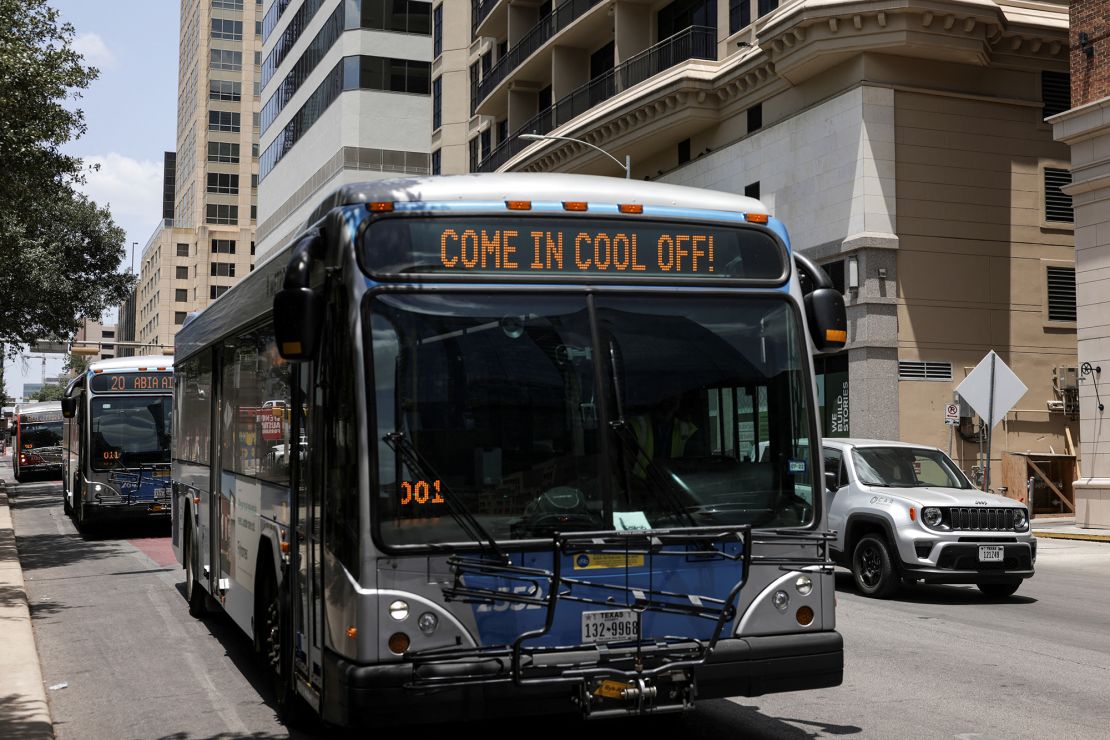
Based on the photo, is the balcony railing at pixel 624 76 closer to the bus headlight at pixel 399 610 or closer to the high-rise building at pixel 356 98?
the high-rise building at pixel 356 98

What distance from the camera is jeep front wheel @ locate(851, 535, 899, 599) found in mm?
13672

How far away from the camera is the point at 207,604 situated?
1255 centimetres

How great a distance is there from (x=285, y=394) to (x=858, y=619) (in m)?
6.76

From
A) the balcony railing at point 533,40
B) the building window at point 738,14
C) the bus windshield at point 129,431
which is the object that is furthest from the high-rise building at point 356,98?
the bus windshield at point 129,431

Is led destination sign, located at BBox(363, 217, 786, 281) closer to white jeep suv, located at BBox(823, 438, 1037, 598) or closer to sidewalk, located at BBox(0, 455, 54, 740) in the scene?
sidewalk, located at BBox(0, 455, 54, 740)

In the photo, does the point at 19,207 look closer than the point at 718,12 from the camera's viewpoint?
Yes

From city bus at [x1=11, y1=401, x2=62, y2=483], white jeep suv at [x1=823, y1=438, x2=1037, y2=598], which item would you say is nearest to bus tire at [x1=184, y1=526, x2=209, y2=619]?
white jeep suv at [x1=823, y1=438, x2=1037, y2=598]

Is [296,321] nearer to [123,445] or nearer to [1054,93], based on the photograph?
[123,445]

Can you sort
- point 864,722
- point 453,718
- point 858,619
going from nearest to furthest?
point 453,718, point 864,722, point 858,619

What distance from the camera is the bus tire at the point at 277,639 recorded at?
7.56 m

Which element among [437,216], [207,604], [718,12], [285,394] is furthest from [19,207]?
[718,12]

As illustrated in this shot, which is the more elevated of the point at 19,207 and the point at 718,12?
the point at 718,12

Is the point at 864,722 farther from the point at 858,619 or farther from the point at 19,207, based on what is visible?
the point at 19,207

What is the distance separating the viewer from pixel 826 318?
6.79 m
